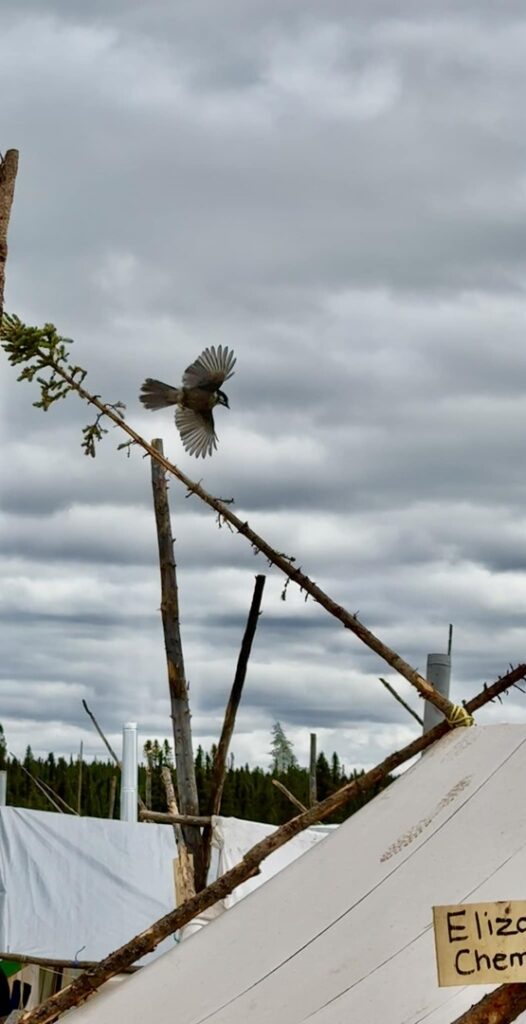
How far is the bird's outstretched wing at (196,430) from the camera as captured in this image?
743 cm

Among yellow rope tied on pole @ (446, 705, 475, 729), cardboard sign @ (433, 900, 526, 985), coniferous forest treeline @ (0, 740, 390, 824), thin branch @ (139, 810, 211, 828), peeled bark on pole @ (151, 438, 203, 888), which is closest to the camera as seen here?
cardboard sign @ (433, 900, 526, 985)

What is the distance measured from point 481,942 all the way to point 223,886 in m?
1.72

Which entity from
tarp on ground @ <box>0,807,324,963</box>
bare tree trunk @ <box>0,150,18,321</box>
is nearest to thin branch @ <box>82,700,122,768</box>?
tarp on ground @ <box>0,807,324,963</box>

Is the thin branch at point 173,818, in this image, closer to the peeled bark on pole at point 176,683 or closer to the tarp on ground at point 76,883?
the peeled bark on pole at point 176,683

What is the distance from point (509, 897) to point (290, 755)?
52.1ft

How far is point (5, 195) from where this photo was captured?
546cm

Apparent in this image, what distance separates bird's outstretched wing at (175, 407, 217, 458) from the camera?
743 centimetres

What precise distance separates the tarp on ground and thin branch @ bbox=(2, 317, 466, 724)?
15.7ft

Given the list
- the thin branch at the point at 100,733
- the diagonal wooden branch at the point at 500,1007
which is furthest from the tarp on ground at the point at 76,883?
the diagonal wooden branch at the point at 500,1007

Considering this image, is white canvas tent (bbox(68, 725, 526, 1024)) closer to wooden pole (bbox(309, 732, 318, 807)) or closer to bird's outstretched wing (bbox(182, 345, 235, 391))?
bird's outstretched wing (bbox(182, 345, 235, 391))

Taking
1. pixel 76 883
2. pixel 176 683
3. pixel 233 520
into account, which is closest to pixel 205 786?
pixel 76 883

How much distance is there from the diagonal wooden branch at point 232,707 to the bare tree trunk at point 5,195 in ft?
8.09

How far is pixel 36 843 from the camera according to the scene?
10.4 m

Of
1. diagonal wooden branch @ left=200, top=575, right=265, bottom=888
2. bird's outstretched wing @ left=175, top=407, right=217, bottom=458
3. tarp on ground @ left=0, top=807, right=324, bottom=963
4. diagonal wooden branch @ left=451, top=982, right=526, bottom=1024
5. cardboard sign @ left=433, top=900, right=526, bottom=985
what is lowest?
diagonal wooden branch @ left=451, top=982, right=526, bottom=1024
